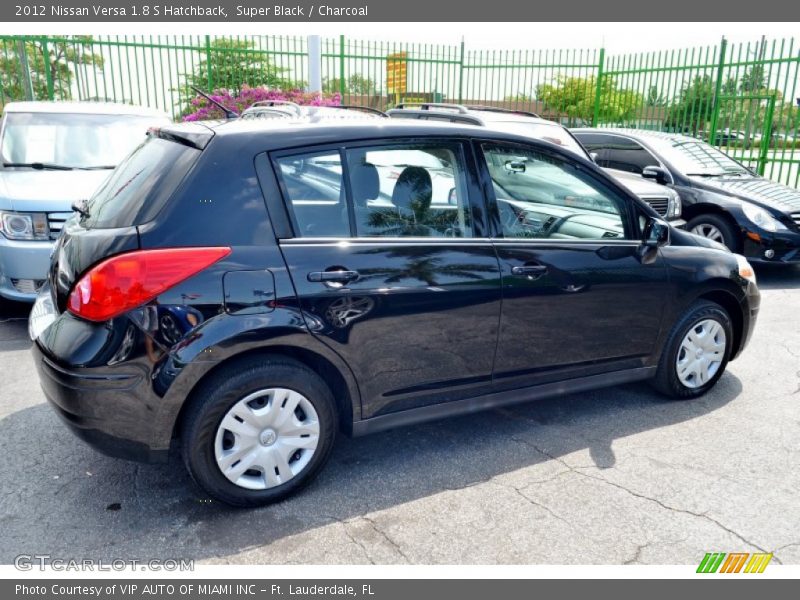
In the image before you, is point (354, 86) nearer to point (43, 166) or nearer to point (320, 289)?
point (43, 166)

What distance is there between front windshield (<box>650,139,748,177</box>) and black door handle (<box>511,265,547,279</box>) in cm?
599

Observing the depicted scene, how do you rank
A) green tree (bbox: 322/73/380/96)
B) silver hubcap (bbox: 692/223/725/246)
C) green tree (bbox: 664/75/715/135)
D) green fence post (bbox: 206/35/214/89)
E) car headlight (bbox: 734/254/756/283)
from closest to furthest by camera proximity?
car headlight (bbox: 734/254/756/283) < silver hubcap (bbox: 692/223/725/246) < green fence post (bbox: 206/35/214/89) < green tree (bbox: 664/75/715/135) < green tree (bbox: 322/73/380/96)

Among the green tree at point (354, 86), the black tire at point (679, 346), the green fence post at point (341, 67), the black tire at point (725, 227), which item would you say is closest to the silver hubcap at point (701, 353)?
the black tire at point (679, 346)

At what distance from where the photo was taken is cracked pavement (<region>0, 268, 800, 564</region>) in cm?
279

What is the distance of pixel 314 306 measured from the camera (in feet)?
9.58

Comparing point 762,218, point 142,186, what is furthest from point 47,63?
point 762,218

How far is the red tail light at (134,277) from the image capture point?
8.75 ft

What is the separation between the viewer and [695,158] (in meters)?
8.98

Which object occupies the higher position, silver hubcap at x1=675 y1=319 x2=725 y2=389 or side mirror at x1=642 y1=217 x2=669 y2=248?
side mirror at x1=642 y1=217 x2=669 y2=248

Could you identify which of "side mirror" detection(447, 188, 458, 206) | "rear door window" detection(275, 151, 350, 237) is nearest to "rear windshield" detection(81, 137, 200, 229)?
"rear door window" detection(275, 151, 350, 237)

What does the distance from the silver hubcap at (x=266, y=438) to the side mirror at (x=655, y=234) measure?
218 cm

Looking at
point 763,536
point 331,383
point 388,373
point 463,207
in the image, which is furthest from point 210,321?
point 763,536

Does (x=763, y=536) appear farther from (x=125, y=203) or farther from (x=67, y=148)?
(x=67, y=148)

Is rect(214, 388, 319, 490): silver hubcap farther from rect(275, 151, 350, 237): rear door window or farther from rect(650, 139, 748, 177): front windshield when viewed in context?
rect(650, 139, 748, 177): front windshield
